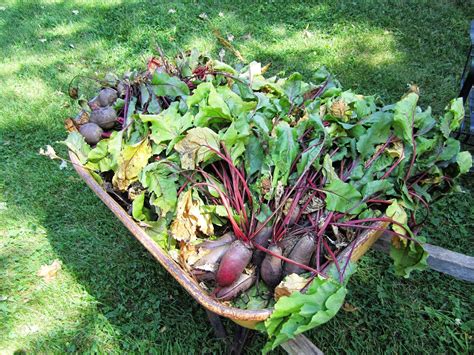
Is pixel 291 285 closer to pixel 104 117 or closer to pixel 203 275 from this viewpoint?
pixel 203 275

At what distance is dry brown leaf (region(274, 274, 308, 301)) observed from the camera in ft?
4.71

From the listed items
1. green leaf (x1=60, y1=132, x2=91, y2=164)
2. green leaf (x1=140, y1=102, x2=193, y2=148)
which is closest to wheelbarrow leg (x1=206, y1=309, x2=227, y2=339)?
green leaf (x1=140, y1=102, x2=193, y2=148)

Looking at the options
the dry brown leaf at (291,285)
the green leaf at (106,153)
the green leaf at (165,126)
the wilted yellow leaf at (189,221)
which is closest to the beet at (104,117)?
the green leaf at (106,153)

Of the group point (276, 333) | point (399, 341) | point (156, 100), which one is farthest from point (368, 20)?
point (276, 333)

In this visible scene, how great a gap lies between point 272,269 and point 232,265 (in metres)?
0.15

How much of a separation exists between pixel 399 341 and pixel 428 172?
1.04 metres

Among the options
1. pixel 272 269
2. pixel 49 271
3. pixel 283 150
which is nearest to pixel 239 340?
pixel 272 269

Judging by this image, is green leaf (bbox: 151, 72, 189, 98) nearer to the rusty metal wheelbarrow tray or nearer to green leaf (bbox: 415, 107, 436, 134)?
the rusty metal wheelbarrow tray

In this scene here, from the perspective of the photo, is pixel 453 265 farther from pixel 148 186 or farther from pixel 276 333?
pixel 148 186

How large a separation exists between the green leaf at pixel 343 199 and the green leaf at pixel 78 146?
1284 millimetres

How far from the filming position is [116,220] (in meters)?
3.05

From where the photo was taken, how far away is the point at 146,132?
6.72 feet

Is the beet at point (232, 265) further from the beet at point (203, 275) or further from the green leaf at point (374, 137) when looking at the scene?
the green leaf at point (374, 137)

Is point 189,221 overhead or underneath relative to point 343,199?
underneath
